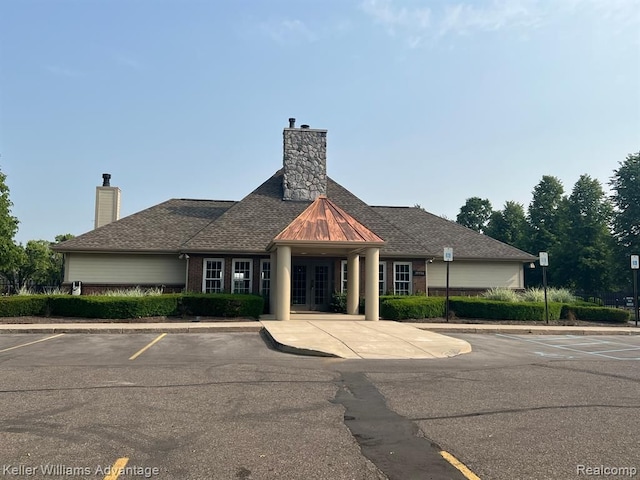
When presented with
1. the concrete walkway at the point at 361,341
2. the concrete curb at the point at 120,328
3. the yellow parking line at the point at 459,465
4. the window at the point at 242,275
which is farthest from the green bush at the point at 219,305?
the yellow parking line at the point at 459,465

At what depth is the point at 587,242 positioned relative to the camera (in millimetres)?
38188

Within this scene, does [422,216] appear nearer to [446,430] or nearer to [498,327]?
[498,327]

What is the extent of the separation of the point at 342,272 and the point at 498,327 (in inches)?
353

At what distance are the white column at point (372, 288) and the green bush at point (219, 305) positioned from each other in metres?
4.59

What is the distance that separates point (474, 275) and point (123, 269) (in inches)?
748

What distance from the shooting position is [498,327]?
17.8 metres

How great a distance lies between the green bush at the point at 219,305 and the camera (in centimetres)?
→ 1978

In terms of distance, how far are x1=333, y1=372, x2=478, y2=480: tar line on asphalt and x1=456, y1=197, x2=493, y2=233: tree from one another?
70838 millimetres

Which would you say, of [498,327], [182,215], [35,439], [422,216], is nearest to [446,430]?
[35,439]

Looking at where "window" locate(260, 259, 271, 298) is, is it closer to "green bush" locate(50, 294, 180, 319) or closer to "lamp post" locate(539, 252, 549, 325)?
"green bush" locate(50, 294, 180, 319)

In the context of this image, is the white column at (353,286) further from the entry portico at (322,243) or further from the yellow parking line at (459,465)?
the yellow parking line at (459,465)

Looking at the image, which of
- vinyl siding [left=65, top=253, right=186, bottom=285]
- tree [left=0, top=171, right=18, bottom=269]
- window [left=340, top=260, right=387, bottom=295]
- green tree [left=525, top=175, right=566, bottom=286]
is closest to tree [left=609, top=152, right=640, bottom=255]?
green tree [left=525, top=175, right=566, bottom=286]

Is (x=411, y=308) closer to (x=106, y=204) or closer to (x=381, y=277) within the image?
(x=381, y=277)

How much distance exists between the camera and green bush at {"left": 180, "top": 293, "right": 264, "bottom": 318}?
64.9 feet
